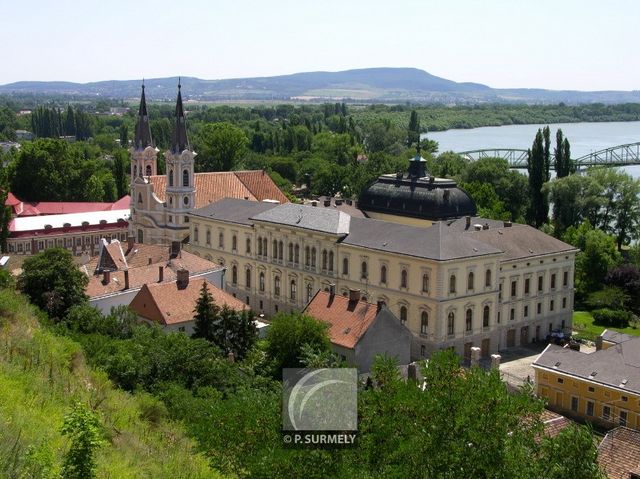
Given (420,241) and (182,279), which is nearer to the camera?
(182,279)

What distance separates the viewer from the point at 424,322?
40.6 meters

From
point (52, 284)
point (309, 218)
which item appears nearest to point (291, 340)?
point (52, 284)

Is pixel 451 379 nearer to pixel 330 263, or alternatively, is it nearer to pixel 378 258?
pixel 378 258

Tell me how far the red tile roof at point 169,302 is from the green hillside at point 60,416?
11812 millimetres

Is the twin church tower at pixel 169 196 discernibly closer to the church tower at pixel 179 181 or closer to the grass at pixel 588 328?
the church tower at pixel 179 181

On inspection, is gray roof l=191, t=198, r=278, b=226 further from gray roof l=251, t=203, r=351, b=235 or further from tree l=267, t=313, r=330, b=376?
tree l=267, t=313, r=330, b=376

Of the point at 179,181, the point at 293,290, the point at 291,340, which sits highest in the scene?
the point at 179,181

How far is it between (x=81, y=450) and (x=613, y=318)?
136 feet

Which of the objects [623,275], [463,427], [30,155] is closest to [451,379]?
[463,427]

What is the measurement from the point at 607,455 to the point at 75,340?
16255 millimetres

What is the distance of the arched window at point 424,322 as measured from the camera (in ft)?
133

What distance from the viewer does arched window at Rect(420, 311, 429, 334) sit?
4047cm

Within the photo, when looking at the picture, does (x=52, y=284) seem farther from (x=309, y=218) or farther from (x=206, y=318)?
(x=309, y=218)

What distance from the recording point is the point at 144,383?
85.1 ft
